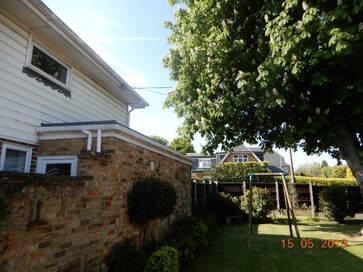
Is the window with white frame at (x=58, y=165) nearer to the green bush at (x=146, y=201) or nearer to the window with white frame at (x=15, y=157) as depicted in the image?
the window with white frame at (x=15, y=157)

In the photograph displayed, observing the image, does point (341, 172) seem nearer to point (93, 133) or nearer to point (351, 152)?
point (351, 152)

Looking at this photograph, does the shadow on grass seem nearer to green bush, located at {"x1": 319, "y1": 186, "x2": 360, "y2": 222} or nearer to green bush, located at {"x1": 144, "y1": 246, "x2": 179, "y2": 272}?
green bush, located at {"x1": 144, "y1": 246, "x2": 179, "y2": 272}

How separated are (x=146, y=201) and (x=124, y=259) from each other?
1.10 metres

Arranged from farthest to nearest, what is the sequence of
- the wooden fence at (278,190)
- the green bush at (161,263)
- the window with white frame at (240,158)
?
the window with white frame at (240,158) < the wooden fence at (278,190) < the green bush at (161,263)

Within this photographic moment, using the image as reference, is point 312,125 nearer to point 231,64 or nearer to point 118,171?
point 231,64

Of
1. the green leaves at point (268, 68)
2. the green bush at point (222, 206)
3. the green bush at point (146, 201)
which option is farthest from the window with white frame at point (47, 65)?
the green bush at point (222, 206)

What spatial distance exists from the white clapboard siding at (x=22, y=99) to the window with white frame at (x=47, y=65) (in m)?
0.15

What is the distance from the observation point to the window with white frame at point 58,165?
4.39m

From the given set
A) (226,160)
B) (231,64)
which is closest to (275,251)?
(231,64)

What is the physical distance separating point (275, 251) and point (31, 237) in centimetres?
602

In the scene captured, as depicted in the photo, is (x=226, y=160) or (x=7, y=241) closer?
(x=7, y=241)

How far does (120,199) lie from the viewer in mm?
4113

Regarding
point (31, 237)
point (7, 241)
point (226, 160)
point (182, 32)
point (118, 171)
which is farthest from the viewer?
point (226, 160)

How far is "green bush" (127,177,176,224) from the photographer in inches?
175
